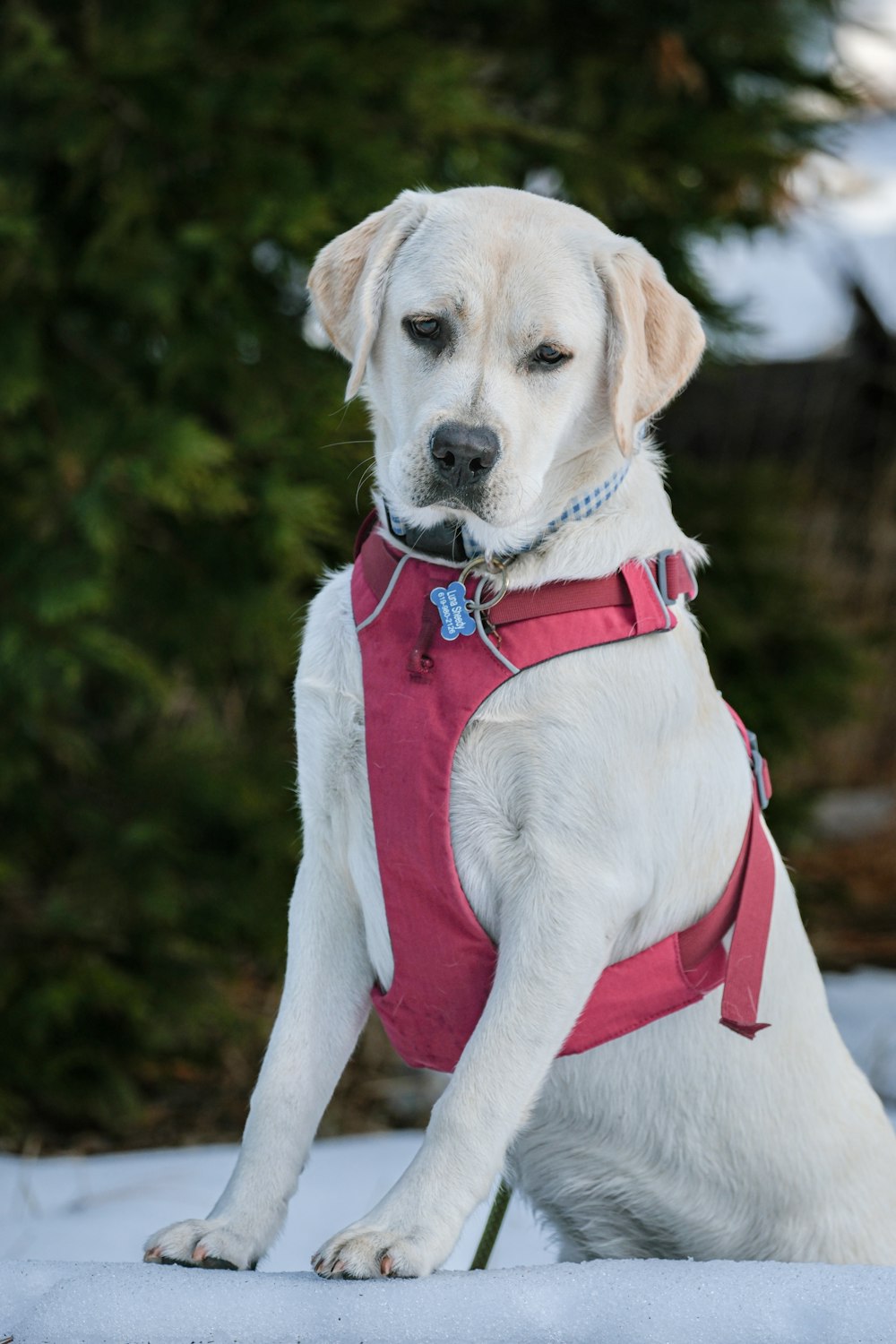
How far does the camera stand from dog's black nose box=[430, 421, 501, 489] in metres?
2.09

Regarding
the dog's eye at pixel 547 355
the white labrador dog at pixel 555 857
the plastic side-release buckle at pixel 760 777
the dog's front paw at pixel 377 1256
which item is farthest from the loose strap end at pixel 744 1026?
the dog's eye at pixel 547 355

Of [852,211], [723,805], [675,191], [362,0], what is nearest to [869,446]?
[852,211]

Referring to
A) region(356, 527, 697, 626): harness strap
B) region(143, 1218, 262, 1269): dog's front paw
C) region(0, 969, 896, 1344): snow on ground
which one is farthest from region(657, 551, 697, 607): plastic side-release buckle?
region(143, 1218, 262, 1269): dog's front paw

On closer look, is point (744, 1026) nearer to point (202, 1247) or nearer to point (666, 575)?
point (666, 575)

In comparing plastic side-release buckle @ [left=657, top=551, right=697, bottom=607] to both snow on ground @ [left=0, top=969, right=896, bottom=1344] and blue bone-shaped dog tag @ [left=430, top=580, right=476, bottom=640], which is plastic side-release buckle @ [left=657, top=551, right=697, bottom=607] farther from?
snow on ground @ [left=0, top=969, right=896, bottom=1344]

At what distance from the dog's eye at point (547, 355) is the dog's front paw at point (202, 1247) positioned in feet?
4.54

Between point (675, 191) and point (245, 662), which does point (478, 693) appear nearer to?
point (245, 662)

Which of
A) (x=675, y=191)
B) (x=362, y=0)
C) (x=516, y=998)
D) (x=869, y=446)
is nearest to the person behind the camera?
(x=516, y=998)

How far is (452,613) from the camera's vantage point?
82.1 inches

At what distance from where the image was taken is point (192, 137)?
4117mm

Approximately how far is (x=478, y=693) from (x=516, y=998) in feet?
1.44

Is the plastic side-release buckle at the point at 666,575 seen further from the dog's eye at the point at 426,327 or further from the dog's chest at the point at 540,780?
the dog's eye at the point at 426,327

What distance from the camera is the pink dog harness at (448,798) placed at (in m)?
2.06

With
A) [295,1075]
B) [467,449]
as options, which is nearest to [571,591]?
[467,449]
